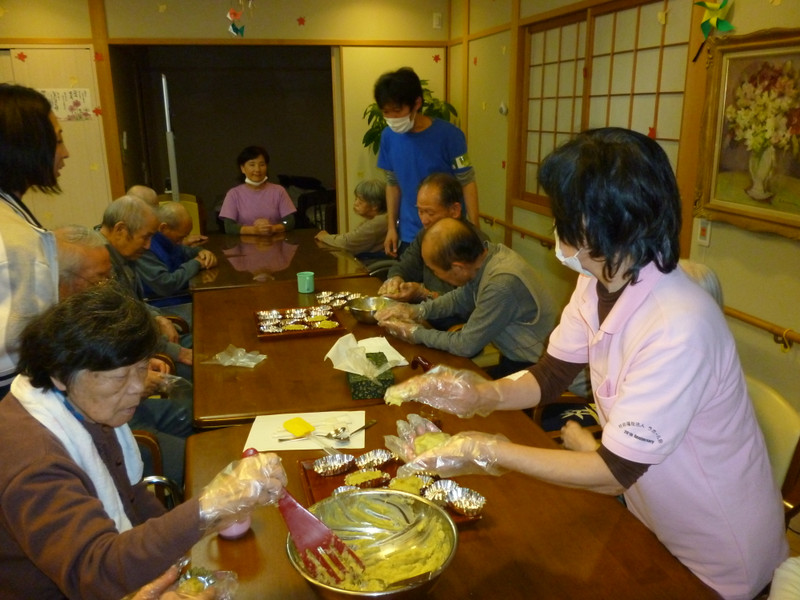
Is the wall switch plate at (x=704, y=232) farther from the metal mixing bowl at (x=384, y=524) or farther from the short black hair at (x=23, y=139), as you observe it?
the short black hair at (x=23, y=139)

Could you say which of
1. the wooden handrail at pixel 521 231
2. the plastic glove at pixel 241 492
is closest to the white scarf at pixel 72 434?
the plastic glove at pixel 241 492

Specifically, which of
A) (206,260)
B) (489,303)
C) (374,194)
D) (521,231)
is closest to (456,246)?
(489,303)

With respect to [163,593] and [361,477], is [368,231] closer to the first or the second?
[361,477]

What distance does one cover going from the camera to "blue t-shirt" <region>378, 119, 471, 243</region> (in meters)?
3.73

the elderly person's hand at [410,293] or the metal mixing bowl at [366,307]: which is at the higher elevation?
the metal mixing bowl at [366,307]

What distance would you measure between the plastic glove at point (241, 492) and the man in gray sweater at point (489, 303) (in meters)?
1.20

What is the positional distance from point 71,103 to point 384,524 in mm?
5298

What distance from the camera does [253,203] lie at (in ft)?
15.0

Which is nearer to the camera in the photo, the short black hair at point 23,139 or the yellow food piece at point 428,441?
the yellow food piece at point 428,441

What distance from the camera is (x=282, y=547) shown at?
1254mm

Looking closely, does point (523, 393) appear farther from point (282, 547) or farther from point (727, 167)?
point (727, 167)

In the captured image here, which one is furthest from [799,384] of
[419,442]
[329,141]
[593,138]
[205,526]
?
[329,141]

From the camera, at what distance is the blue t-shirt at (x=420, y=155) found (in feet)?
12.2

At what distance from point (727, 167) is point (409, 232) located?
1.80 m
